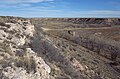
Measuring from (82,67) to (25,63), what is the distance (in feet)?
37.8

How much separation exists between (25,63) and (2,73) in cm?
131

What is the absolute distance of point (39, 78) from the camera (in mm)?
7621

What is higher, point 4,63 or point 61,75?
point 4,63

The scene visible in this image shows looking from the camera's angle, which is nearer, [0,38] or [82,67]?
[0,38]

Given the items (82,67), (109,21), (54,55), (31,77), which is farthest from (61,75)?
(109,21)

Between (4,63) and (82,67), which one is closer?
(4,63)

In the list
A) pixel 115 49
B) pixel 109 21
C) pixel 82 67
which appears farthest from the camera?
pixel 109 21

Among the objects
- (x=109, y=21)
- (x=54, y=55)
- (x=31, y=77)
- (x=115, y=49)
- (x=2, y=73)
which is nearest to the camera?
(x=2, y=73)

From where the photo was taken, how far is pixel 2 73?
650 centimetres

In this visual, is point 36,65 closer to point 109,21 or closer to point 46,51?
point 46,51

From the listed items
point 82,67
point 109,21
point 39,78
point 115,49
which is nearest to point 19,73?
point 39,78

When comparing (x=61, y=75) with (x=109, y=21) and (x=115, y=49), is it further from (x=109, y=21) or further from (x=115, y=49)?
(x=109, y=21)

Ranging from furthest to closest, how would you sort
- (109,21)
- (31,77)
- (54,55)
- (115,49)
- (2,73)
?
(109,21), (115,49), (54,55), (31,77), (2,73)

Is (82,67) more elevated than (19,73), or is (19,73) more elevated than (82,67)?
(19,73)
